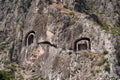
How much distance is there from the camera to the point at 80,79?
52.1 metres

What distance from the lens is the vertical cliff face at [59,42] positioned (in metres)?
53.3

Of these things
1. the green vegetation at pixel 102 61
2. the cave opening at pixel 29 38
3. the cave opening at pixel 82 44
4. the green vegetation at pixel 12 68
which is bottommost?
the green vegetation at pixel 12 68

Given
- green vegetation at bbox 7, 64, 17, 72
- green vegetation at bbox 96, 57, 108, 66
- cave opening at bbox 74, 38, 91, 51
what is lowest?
green vegetation at bbox 7, 64, 17, 72

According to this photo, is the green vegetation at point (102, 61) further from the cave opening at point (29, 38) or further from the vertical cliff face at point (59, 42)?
the cave opening at point (29, 38)

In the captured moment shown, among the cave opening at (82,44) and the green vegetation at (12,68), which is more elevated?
the cave opening at (82,44)

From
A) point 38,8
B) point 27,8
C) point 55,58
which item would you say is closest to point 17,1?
point 27,8

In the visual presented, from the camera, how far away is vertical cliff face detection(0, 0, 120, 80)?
5331 centimetres

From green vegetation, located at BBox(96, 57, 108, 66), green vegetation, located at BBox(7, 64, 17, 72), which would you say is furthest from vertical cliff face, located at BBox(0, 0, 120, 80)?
green vegetation, located at BBox(7, 64, 17, 72)

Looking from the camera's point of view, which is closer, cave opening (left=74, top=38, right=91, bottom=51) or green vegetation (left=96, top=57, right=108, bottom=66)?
green vegetation (left=96, top=57, right=108, bottom=66)

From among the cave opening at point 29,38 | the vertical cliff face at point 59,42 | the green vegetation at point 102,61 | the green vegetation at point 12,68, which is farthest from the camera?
the cave opening at point 29,38

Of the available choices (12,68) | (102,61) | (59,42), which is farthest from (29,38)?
(102,61)

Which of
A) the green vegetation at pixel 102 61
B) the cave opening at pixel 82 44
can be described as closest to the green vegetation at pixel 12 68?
the cave opening at pixel 82 44

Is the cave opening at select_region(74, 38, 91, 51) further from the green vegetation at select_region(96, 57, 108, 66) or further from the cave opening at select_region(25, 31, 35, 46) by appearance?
the cave opening at select_region(25, 31, 35, 46)

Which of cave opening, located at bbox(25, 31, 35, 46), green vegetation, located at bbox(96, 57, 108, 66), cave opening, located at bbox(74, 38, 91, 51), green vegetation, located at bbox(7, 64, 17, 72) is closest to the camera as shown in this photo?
green vegetation, located at bbox(96, 57, 108, 66)
